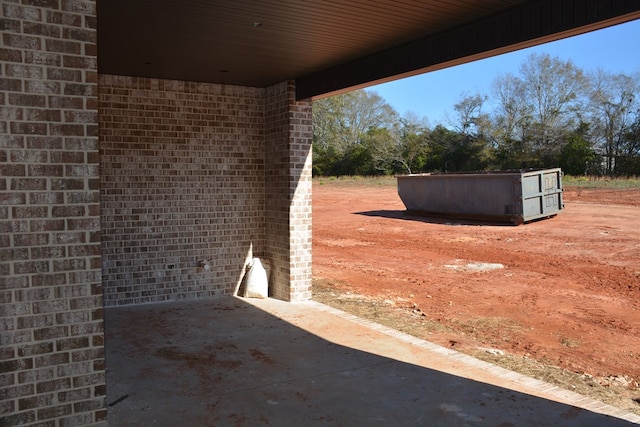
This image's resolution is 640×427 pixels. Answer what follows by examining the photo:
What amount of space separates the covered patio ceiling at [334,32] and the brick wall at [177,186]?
0.91 metres

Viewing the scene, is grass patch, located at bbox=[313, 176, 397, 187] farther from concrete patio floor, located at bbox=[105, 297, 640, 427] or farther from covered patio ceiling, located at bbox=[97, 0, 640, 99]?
concrete patio floor, located at bbox=[105, 297, 640, 427]

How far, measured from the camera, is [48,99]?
3.48m

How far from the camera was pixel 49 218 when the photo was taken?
3.49m

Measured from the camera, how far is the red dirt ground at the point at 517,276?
651 centimetres

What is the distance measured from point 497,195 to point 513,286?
804cm

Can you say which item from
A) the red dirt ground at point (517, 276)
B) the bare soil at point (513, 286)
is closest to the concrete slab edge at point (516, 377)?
the bare soil at point (513, 286)

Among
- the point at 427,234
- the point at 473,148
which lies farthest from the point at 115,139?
the point at 473,148

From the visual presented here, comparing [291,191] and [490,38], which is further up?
[490,38]

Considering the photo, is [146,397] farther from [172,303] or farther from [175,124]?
[175,124]

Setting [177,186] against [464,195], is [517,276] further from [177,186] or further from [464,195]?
[464,195]

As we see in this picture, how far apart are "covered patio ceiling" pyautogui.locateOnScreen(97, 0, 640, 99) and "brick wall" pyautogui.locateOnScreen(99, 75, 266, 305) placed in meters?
0.91

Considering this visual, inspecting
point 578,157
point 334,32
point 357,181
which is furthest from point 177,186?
point 357,181

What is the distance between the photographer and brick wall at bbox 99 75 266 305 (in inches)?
302

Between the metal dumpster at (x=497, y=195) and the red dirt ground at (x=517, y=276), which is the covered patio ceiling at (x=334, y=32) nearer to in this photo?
the red dirt ground at (x=517, y=276)
